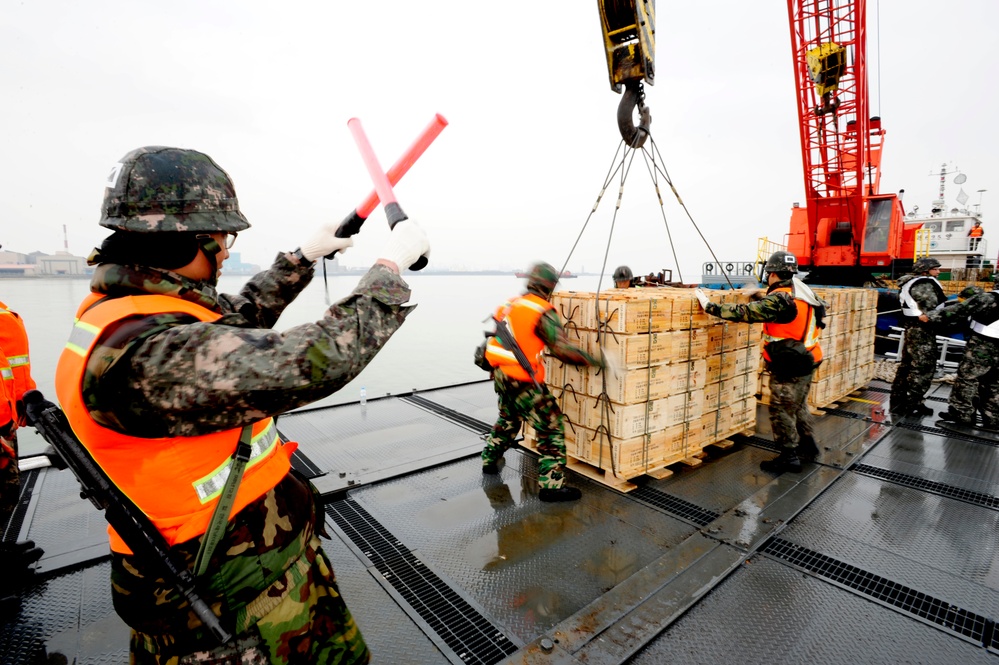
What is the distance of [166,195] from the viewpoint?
54.4 inches

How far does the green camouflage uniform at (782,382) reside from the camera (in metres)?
4.69

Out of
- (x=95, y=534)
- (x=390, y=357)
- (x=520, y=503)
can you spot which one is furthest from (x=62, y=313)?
(x=520, y=503)

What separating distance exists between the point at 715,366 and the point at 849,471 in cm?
167

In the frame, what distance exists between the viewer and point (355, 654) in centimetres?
175

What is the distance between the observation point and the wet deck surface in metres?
2.67

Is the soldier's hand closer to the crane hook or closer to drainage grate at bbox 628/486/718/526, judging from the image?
drainage grate at bbox 628/486/718/526

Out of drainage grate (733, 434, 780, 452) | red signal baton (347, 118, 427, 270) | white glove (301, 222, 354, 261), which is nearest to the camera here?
red signal baton (347, 118, 427, 270)

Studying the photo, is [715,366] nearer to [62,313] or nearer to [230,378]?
[230,378]

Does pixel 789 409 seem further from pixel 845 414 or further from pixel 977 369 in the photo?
pixel 977 369

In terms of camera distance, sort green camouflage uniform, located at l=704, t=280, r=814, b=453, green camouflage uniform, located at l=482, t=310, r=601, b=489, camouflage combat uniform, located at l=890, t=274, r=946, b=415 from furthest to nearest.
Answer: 1. camouflage combat uniform, located at l=890, t=274, r=946, b=415
2. green camouflage uniform, located at l=704, t=280, r=814, b=453
3. green camouflage uniform, located at l=482, t=310, r=601, b=489

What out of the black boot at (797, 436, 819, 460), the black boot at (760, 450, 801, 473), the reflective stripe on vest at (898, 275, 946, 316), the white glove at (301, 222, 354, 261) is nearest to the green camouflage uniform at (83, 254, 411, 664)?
the white glove at (301, 222, 354, 261)

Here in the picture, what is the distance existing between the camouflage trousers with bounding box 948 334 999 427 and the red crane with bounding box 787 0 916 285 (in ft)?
27.4

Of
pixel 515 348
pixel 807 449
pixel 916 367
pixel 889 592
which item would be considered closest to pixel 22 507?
pixel 515 348

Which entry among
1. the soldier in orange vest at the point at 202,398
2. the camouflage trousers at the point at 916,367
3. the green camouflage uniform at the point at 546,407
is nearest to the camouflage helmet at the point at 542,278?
the green camouflage uniform at the point at 546,407
